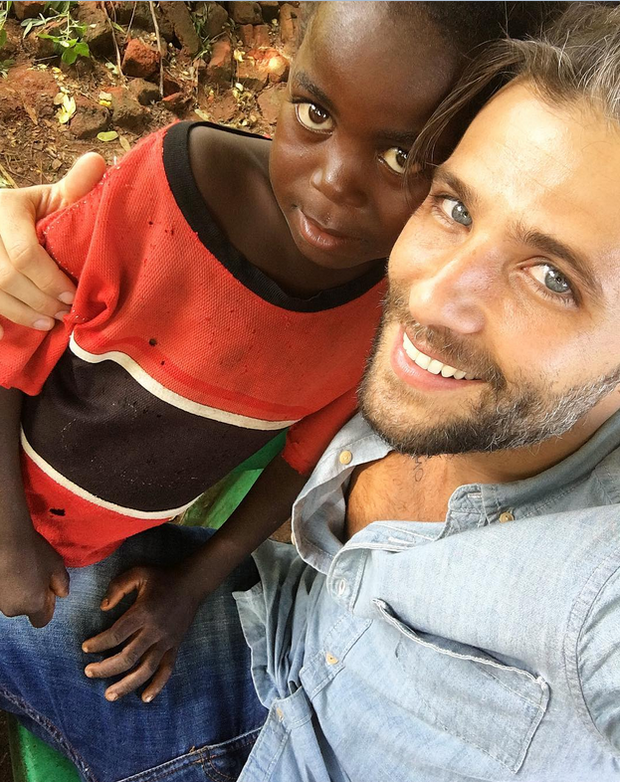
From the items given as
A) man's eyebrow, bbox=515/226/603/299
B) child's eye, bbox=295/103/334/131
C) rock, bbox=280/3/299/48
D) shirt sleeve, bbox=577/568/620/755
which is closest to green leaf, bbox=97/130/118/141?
rock, bbox=280/3/299/48

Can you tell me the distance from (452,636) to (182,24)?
2.74m

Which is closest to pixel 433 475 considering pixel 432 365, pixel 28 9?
pixel 432 365

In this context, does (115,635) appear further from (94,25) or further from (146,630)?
(94,25)

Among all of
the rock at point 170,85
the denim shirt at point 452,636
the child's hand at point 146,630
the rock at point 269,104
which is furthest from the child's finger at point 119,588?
the rock at point 269,104

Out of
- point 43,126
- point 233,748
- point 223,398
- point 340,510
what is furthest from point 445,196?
point 43,126

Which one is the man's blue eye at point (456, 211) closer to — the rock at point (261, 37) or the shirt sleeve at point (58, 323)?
the shirt sleeve at point (58, 323)

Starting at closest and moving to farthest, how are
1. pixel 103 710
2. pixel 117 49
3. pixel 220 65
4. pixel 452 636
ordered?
pixel 452 636 → pixel 103 710 → pixel 117 49 → pixel 220 65

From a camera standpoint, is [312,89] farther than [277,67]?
No

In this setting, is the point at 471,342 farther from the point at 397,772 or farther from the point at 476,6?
the point at 397,772

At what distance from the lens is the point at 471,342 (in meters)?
0.95

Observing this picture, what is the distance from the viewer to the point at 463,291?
3.04ft

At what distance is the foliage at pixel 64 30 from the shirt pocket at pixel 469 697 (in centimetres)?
235

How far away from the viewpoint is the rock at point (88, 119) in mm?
2535

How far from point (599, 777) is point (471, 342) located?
0.69 meters
